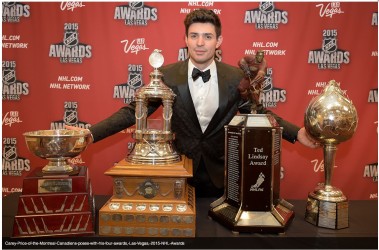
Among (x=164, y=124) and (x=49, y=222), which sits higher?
(x=164, y=124)

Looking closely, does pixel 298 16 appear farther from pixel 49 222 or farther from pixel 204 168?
pixel 49 222

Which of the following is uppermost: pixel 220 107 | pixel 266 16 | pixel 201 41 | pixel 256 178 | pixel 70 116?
pixel 266 16

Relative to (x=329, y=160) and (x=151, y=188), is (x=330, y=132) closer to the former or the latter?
(x=329, y=160)

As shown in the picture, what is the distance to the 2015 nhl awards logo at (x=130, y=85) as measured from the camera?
10.6 ft

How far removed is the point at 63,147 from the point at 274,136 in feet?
3.00

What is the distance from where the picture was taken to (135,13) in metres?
3.17

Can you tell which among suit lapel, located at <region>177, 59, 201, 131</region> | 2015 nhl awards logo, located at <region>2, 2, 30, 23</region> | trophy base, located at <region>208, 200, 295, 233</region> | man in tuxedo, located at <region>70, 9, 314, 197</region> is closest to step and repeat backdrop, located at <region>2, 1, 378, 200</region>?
2015 nhl awards logo, located at <region>2, 2, 30, 23</region>

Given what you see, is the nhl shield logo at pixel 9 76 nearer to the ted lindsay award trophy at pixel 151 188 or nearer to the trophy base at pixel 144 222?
the ted lindsay award trophy at pixel 151 188

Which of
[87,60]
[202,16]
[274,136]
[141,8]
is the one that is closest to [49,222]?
[274,136]

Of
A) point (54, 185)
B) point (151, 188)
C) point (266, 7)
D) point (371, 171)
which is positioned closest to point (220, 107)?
point (151, 188)

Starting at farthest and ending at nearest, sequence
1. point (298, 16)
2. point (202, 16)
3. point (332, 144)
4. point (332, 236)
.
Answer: point (298, 16), point (202, 16), point (332, 144), point (332, 236)

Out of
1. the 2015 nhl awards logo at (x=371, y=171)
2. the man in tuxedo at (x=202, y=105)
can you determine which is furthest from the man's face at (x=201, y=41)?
the 2015 nhl awards logo at (x=371, y=171)

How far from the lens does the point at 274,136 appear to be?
1.46 metres

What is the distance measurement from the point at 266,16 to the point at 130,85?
1460mm
